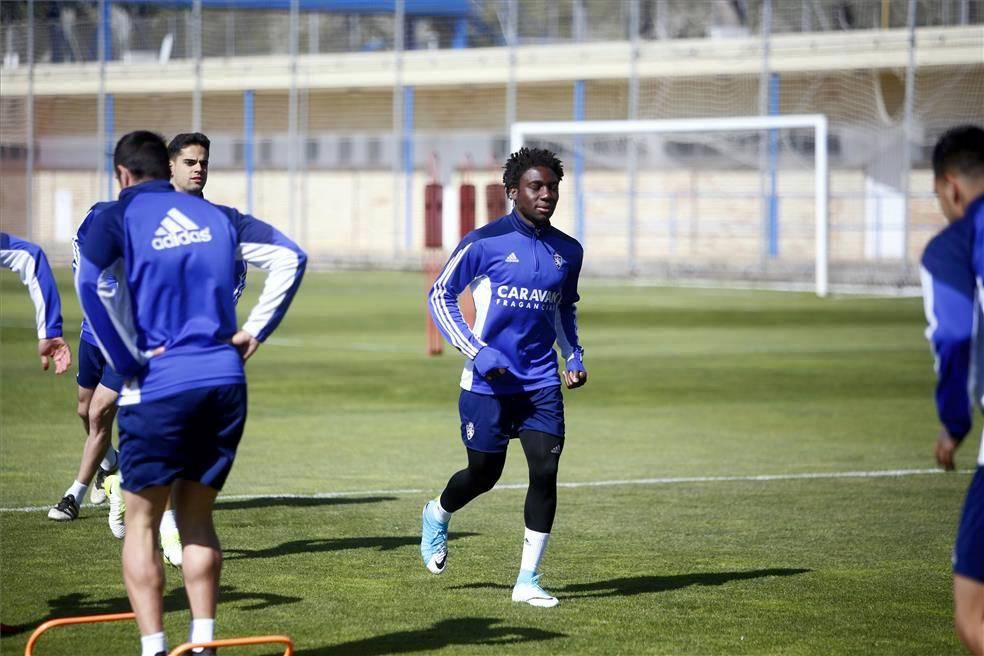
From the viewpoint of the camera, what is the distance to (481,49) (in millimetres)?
50656

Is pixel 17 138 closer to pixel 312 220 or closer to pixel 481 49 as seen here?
pixel 312 220

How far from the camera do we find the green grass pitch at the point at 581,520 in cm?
773

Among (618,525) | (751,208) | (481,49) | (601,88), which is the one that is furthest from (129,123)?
(618,525)

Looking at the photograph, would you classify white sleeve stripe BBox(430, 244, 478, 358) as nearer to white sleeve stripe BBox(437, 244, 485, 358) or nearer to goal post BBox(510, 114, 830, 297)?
white sleeve stripe BBox(437, 244, 485, 358)

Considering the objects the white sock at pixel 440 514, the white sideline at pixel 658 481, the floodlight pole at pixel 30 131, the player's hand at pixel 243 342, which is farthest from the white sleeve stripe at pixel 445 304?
the floodlight pole at pixel 30 131

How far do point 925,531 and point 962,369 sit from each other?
5452 millimetres

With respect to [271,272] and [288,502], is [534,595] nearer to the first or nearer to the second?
[271,272]

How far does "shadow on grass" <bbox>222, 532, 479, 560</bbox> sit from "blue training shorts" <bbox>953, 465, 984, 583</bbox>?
15.7 ft

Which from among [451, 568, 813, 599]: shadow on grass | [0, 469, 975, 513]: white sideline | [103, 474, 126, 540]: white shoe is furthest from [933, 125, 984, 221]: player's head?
[0, 469, 975, 513]: white sideline

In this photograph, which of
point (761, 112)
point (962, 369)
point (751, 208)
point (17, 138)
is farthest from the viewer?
point (17, 138)

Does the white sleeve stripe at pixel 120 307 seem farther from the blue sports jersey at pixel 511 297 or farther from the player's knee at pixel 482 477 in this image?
the player's knee at pixel 482 477

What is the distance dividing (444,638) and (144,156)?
8.49 ft

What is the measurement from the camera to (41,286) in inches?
340

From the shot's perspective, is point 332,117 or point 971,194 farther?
point 332,117
